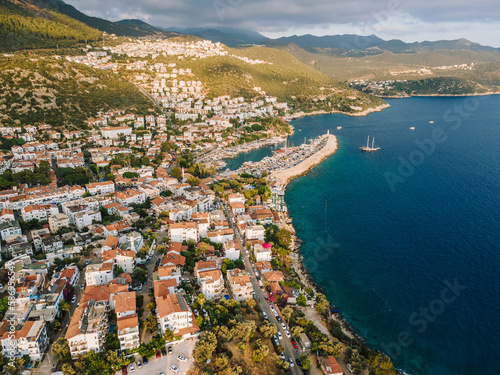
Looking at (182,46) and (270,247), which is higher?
(182,46)

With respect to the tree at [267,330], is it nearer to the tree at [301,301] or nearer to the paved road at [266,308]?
the paved road at [266,308]

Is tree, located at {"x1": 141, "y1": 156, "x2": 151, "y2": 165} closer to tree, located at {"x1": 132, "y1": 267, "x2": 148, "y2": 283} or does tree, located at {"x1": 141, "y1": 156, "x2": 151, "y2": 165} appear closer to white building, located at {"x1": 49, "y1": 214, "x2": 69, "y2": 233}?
white building, located at {"x1": 49, "y1": 214, "x2": 69, "y2": 233}

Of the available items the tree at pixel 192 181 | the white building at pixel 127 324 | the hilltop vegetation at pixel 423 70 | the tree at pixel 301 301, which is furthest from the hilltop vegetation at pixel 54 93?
the hilltop vegetation at pixel 423 70

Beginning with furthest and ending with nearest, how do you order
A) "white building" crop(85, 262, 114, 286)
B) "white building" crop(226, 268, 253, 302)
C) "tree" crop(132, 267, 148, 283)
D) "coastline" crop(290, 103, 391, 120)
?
1. "coastline" crop(290, 103, 391, 120)
2. "tree" crop(132, 267, 148, 283)
3. "white building" crop(226, 268, 253, 302)
4. "white building" crop(85, 262, 114, 286)

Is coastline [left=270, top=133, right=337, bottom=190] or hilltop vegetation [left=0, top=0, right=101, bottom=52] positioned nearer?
coastline [left=270, top=133, right=337, bottom=190]

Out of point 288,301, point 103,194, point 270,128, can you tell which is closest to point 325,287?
point 288,301

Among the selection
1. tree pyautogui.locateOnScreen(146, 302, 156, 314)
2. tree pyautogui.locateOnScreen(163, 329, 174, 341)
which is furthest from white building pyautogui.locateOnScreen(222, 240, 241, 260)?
tree pyautogui.locateOnScreen(163, 329, 174, 341)

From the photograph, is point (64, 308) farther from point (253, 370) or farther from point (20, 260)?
point (253, 370)
